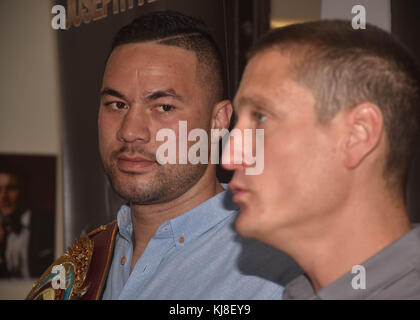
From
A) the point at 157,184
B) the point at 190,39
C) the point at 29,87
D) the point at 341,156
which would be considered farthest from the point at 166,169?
the point at 29,87

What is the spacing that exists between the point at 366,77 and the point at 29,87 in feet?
3.10

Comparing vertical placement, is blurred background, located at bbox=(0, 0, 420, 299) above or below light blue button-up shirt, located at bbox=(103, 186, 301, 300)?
above

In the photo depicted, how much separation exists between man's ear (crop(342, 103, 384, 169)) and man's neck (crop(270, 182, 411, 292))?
0.22 feet

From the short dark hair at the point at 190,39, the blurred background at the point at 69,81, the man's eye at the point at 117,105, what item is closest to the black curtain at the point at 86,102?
the blurred background at the point at 69,81

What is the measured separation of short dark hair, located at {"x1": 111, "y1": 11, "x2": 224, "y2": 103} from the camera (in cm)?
114

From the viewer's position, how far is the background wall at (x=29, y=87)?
4.57 feet

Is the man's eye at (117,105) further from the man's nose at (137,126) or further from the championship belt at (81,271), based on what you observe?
the championship belt at (81,271)

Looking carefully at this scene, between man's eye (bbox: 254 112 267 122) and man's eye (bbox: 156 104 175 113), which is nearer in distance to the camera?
man's eye (bbox: 254 112 267 122)

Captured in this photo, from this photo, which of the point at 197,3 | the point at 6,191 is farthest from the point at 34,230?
the point at 197,3

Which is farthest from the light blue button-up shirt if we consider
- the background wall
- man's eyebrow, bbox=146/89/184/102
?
the background wall

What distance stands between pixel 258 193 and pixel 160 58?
0.43 meters

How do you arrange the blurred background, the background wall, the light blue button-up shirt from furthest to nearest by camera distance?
1. the background wall
2. the blurred background
3. the light blue button-up shirt

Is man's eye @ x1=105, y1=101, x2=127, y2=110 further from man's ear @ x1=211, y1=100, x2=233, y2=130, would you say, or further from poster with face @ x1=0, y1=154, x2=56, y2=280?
poster with face @ x1=0, y1=154, x2=56, y2=280

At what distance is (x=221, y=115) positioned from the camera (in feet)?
3.83
